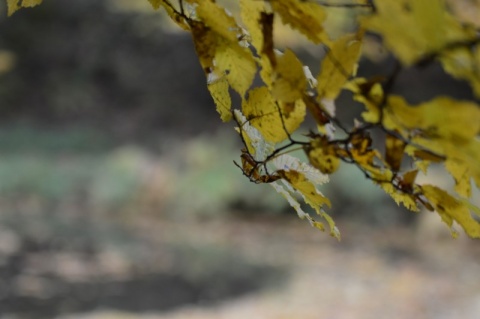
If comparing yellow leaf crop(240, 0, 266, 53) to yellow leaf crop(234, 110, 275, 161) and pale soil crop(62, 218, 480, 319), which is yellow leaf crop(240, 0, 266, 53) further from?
pale soil crop(62, 218, 480, 319)

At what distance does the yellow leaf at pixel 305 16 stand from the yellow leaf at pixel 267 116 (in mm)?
82

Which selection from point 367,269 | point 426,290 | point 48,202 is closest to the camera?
point 426,290

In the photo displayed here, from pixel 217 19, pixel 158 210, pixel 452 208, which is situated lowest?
pixel 452 208

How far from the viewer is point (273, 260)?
5387mm

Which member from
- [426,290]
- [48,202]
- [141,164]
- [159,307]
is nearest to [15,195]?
[48,202]

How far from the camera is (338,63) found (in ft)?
1.33

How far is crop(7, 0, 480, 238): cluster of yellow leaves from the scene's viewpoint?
0.30m

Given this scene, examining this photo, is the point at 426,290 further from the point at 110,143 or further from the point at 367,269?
the point at 110,143

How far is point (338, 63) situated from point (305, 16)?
43mm

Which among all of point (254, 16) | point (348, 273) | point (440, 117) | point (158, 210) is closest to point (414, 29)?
point (440, 117)

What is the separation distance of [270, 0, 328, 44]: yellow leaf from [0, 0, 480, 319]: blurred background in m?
0.94

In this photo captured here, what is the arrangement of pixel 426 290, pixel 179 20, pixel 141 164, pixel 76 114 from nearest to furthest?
pixel 179 20, pixel 426 290, pixel 141 164, pixel 76 114

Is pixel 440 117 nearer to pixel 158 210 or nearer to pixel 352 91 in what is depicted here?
pixel 352 91

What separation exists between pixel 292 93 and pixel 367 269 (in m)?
4.93
